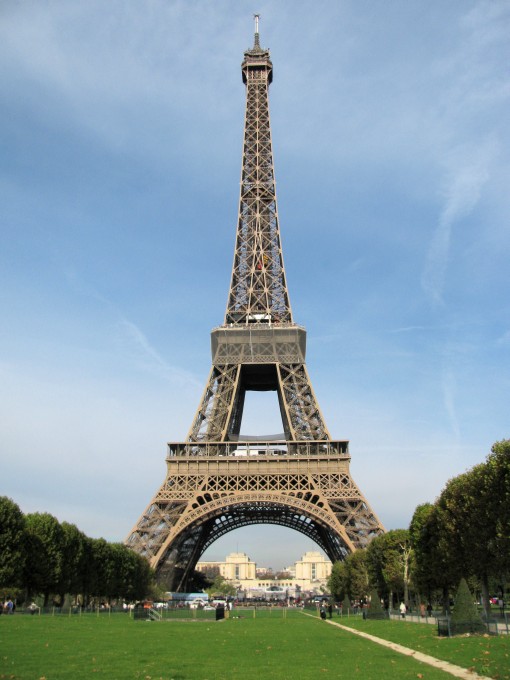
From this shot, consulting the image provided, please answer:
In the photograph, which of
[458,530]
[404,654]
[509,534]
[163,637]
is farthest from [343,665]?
[458,530]

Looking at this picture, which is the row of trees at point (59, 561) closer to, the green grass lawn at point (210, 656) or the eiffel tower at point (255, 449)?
the eiffel tower at point (255, 449)

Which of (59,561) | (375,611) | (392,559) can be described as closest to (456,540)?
(375,611)

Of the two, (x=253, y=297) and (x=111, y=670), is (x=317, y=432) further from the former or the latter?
(x=111, y=670)

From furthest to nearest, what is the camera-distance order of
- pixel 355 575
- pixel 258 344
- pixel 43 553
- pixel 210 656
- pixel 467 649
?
1. pixel 258 344
2. pixel 355 575
3. pixel 43 553
4. pixel 467 649
5. pixel 210 656

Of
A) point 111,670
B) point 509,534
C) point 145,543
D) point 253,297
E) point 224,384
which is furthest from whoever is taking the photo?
point 253,297

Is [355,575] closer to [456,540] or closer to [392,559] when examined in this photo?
[392,559]

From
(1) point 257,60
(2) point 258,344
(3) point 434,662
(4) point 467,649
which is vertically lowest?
(3) point 434,662

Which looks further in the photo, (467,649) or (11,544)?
(11,544)
